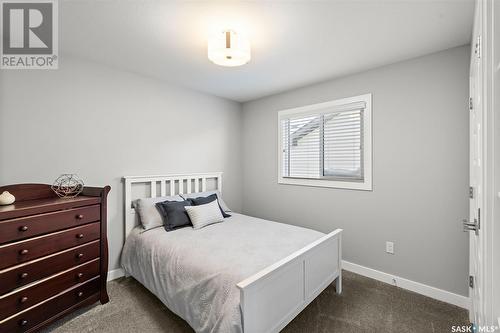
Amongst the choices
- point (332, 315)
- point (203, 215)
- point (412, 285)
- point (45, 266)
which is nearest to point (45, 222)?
point (45, 266)

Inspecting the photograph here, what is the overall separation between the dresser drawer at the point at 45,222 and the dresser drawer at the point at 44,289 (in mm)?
379

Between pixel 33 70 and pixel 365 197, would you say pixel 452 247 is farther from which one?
pixel 33 70

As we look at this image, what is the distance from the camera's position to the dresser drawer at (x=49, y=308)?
165 cm

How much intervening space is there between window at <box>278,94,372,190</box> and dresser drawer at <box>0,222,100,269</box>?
2.51 m

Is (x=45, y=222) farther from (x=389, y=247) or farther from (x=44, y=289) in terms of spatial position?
(x=389, y=247)

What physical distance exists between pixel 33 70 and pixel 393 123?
3698 millimetres

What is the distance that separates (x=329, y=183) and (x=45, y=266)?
9.83ft

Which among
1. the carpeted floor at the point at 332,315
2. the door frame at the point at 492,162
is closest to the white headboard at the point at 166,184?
the carpeted floor at the point at 332,315

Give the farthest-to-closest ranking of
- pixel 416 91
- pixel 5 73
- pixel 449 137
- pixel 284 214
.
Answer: pixel 284 214
pixel 416 91
pixel 449 137
pixel 5 73

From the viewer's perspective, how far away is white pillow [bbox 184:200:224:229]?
269 cm

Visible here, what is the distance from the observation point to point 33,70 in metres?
2.22

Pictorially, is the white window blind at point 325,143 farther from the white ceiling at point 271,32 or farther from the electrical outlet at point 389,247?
the electrical outlet at point 389,247

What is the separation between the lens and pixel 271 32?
1994 millimetres

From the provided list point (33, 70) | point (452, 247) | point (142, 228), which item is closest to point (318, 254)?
point (452, 247)
